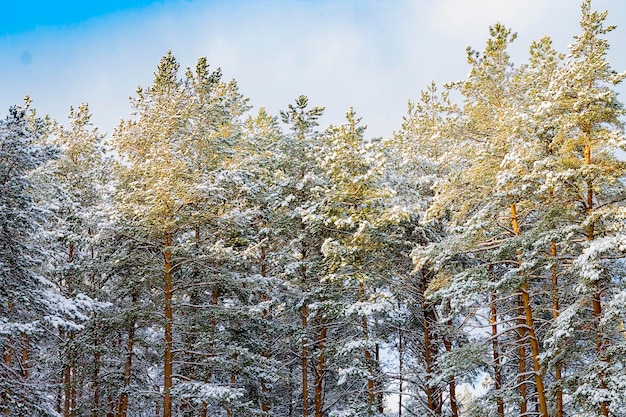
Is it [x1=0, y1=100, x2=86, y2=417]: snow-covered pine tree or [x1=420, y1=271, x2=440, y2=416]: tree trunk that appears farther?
[x1=420, y1=271, x2=440, y2=416]: tree trunk

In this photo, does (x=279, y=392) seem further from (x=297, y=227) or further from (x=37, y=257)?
(x=37, y=257)

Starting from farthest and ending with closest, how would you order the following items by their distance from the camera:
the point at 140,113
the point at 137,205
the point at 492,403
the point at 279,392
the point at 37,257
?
the point at 279,392 → the point at 140,113 → the point at 137,205 → the point at 492,403 → the point at 37,257

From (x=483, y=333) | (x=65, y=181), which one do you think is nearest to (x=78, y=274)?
(x=65, y=181)

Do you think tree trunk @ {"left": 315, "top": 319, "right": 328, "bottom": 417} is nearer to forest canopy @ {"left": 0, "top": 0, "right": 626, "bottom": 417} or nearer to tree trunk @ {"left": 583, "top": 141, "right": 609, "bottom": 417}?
forest canopy @ {"left": 0, "top": 0, "right": 626, "bottom": 417}

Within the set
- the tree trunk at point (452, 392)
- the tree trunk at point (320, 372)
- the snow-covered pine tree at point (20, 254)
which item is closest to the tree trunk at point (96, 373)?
the snow-covered pine tree at point (20, 254)

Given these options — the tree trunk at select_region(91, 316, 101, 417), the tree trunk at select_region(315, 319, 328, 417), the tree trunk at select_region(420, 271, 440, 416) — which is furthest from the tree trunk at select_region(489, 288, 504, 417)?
the tree trunk at select_region(91, 316, 101, 417)

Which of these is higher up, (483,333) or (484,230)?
(484,230)

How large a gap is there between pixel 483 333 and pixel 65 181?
1475 cm

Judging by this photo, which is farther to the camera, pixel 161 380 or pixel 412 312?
pixel 161 380

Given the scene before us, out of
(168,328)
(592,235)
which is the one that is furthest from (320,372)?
(592,235)

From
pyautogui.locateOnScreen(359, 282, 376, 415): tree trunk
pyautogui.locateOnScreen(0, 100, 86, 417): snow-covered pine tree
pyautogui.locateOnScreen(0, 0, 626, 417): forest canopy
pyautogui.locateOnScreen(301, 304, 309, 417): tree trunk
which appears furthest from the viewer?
pyautogui.locateOnScreen(301, 304, 309, 417): tree trunk

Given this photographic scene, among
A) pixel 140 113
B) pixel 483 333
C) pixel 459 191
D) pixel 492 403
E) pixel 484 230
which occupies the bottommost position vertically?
pixel 492 403

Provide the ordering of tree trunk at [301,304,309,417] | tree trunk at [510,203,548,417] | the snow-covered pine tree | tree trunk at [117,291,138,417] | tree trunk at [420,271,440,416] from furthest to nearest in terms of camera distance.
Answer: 1. tree trunk at [301,304,309,417]
2. tree trunk at [420,271,440,416]
3. tree trunk at [117,291,138,417]
4. tree trunk at [510,203,548,417]
5. the snow-covered pine tree

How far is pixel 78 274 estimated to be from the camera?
14.5 metres
